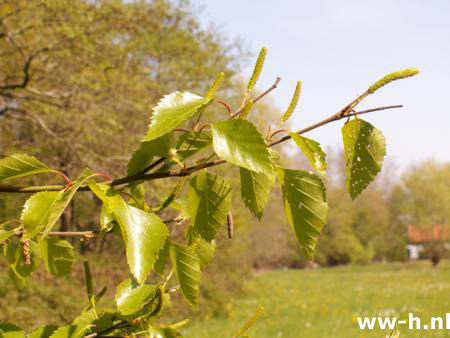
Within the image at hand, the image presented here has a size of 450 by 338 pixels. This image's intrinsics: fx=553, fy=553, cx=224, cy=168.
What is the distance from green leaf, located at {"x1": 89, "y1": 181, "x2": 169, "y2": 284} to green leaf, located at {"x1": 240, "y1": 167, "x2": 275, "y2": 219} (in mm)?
142

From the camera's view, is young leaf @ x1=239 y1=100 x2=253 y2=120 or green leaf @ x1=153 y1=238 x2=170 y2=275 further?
green leaf @ x1=153 y1=238 x2=170 y2=275

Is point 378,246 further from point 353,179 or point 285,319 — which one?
point 353,179

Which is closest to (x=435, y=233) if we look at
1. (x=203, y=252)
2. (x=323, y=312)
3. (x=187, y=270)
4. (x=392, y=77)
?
(x=323, y=312)

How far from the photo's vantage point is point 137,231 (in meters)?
0.71

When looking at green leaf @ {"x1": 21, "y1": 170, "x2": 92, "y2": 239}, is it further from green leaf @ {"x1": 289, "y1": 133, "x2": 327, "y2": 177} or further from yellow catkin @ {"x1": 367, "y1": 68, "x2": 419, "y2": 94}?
yellow catkin @ {"x1": 367, "y1": 68, "x2": 419, "y2": 94}

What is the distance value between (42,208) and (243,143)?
0.92 feet

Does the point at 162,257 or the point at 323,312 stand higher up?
the point at 162,257

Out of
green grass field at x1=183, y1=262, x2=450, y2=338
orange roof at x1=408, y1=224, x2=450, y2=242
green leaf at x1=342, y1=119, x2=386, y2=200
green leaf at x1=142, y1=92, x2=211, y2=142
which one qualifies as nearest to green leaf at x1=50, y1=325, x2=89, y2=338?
green leaf at x1=142, y1=92, x2=211, y2=142

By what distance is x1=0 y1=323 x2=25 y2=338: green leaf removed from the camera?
92cm

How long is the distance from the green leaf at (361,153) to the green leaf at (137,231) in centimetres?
28

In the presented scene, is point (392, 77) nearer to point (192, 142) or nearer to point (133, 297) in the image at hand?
point (192, 142)

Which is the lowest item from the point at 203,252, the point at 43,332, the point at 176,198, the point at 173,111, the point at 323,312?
the point at 323,312

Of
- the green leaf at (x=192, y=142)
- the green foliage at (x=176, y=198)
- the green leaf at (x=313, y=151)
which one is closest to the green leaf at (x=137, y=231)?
the green foliage at (x=176, y=198)

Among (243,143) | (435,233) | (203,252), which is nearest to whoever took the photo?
(243,143)
